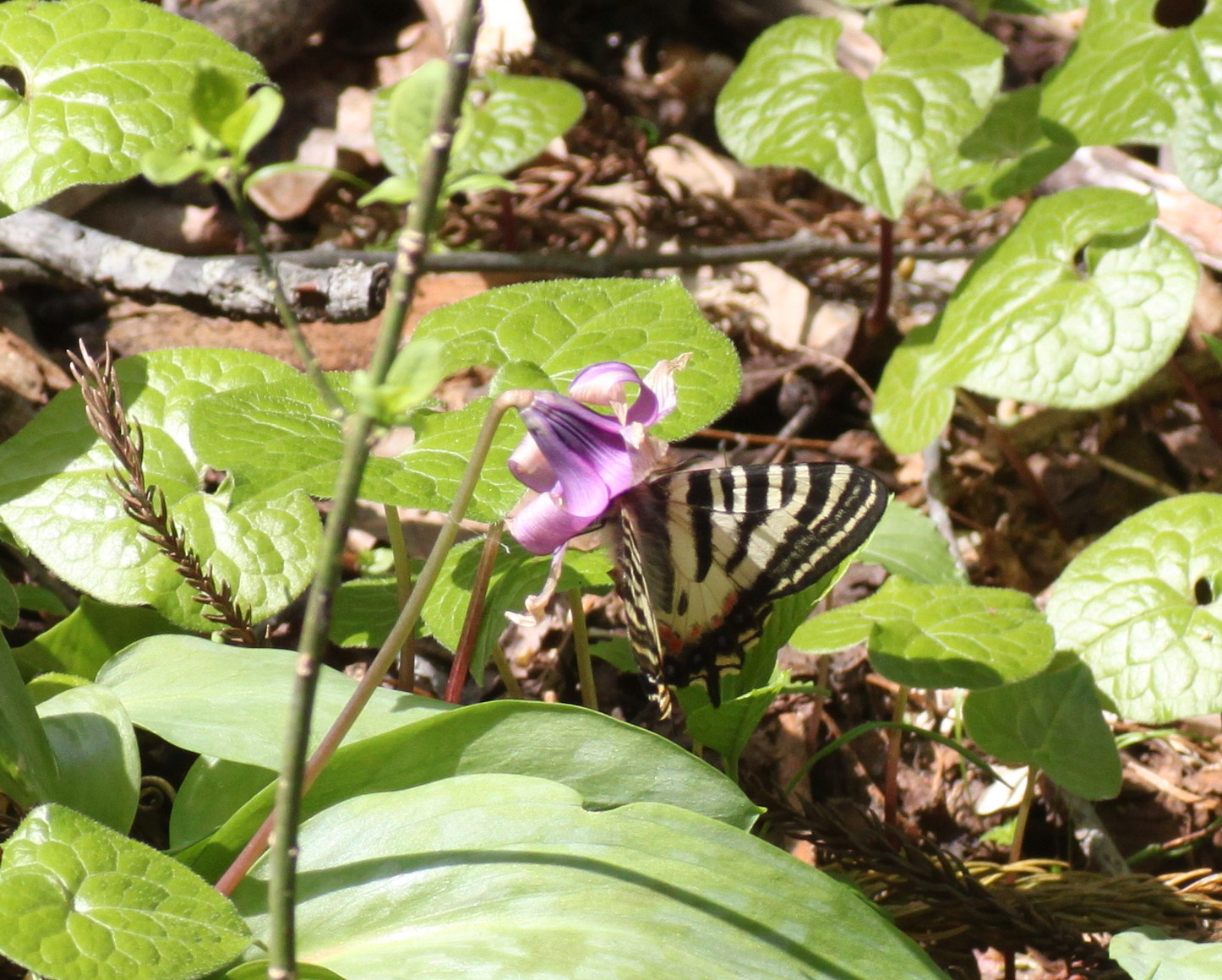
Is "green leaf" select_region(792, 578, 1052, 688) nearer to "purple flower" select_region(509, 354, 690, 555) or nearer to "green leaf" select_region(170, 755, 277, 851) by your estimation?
"purple flower" select_region(509, 354, 690, 555)

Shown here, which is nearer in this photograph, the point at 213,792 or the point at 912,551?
the point at 213,792

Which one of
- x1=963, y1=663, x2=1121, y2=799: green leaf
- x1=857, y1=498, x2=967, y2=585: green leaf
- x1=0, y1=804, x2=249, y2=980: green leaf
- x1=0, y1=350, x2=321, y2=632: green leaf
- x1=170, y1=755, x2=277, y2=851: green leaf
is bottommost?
x1=963, y1=663, x2=1121, y2=799: green leaf

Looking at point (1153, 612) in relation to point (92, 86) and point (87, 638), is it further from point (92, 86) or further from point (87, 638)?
point (92, 86)

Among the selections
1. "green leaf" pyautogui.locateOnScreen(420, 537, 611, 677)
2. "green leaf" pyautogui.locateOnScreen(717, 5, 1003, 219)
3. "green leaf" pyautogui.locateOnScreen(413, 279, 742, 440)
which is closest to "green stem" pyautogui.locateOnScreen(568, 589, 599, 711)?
"green leaf" pyautogui.locateOnScreen(420, 537, 611, 677)

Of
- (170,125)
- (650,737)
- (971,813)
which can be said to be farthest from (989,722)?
(170,125)

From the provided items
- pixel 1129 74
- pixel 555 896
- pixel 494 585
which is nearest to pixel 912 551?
pixel 494 585

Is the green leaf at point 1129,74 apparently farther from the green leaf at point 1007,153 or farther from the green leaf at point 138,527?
the green leaf at point 138,527
